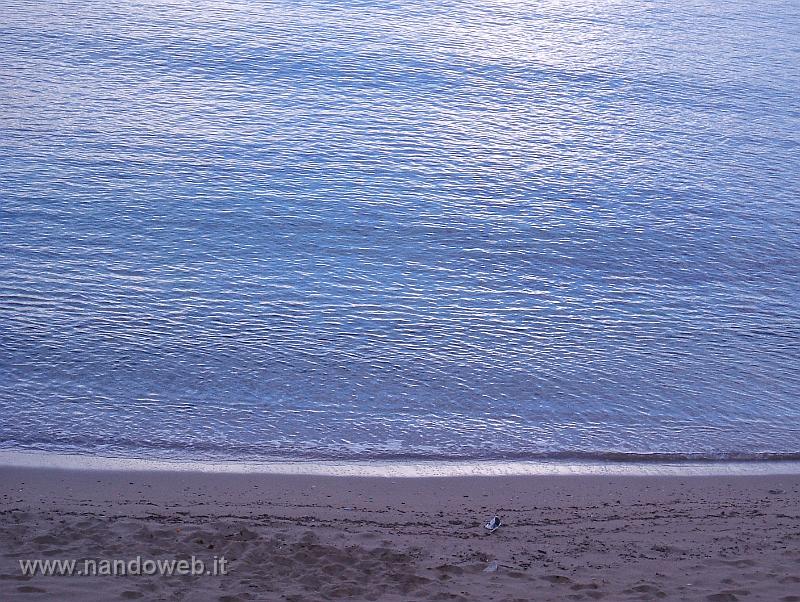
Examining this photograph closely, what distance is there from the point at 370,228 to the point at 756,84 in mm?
14954

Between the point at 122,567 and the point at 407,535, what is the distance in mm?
2398

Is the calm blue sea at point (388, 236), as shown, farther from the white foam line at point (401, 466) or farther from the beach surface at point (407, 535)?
the beach surface at point (407, 535)

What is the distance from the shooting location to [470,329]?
1316 cm

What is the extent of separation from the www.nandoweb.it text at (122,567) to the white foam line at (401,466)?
212 cm

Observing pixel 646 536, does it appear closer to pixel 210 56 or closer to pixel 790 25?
pixel 210 56

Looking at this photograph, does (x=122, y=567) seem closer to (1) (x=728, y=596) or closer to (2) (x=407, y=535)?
(2) (x=407, y=535)

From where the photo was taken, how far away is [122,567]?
7.07 m

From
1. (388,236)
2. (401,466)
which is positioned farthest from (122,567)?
(388,236)

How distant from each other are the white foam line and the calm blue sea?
0.24 m

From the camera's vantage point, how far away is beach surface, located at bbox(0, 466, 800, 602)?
7.03 metres

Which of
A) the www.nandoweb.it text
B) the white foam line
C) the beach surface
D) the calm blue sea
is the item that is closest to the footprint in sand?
the beach surface

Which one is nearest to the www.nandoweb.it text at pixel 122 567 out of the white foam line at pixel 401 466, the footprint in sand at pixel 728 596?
the white foam line at pixel 401 466

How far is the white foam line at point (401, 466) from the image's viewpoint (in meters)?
9.31

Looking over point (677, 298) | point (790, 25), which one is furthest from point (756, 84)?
point (677, 298)
